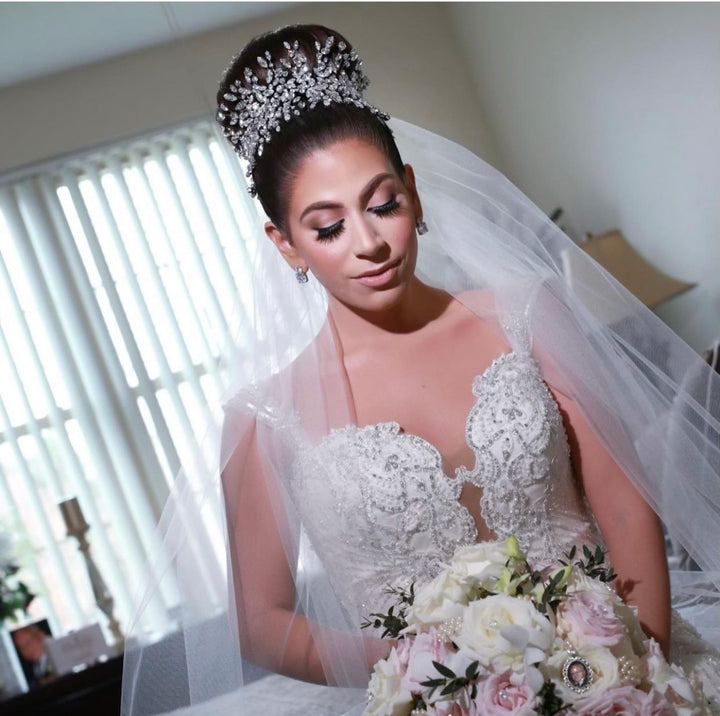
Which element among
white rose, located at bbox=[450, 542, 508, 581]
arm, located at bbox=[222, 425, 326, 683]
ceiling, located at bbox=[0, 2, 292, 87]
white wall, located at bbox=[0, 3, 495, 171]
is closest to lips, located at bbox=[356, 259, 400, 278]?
arm, located at bbox=[222, 425, 326, 683]

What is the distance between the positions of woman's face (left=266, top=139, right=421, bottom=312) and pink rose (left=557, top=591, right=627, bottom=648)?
26.5 inches

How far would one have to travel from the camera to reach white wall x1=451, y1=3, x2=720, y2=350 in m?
4.67

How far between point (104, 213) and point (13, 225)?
0.52 metres

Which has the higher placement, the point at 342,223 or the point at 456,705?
the point at 342,223

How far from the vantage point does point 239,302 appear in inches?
82.3

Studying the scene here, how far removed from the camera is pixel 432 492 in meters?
1.80

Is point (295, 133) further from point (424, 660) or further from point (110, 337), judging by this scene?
point (110, 337)

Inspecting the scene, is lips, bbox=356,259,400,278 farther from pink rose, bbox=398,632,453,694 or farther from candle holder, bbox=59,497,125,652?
candle holder, bbox=59,497,125,652

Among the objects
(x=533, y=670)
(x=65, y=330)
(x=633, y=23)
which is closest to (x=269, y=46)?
(x=533, y=670)

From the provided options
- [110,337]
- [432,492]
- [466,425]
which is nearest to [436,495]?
[432,492]

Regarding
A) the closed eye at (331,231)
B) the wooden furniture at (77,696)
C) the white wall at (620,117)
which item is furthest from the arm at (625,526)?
the wooden furniture at (77,696)

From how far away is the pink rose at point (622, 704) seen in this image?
116 cm

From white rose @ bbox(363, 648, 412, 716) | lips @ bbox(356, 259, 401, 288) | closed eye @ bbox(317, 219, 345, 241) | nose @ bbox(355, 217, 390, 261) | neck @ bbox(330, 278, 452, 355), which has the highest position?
closed eye @ bbox(317, 219, 345, 241)

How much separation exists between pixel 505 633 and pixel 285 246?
0.92 metres
